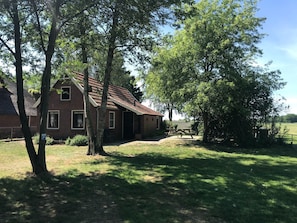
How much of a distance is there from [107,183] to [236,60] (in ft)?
48.9

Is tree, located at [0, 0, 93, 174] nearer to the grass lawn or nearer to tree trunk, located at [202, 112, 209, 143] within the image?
the grass lawn

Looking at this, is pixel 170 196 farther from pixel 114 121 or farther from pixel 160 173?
pixel 114 121

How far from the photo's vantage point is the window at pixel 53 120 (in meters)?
24.0

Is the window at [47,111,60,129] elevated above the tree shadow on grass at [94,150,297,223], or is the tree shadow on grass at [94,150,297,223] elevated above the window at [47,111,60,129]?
the window at [47,111,60,129]

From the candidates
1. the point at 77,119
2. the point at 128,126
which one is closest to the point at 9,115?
the point at 77,119

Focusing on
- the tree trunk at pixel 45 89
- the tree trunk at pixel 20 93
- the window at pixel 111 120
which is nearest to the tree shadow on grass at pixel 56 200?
the tree trunk at pixel 20 93

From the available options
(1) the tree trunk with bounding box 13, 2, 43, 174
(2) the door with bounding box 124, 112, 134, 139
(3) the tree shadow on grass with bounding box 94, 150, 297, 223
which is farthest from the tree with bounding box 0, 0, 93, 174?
(2) the door with bounding box 124, 112, 134, 139

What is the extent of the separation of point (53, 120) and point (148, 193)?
18.4 meters

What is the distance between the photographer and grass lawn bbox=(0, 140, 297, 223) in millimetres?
5906

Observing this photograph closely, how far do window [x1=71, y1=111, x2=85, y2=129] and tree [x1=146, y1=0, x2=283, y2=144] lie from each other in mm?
7021

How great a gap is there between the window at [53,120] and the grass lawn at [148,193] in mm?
11853

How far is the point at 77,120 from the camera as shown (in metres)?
23.5

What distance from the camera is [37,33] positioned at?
11.0 metres

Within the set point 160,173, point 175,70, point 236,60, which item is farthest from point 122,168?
point 236,60
